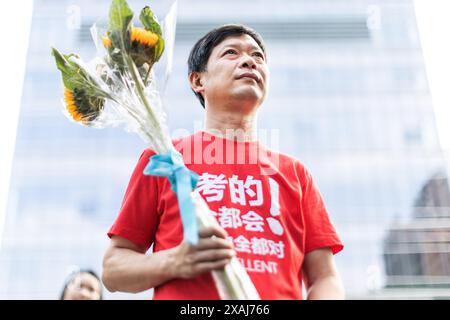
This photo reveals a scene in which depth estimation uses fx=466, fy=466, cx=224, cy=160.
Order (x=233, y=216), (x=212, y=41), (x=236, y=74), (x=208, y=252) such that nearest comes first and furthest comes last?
1. (x=208, y=252)
2. (x=233, y=216)
3. (x=236, y=74)
4. (x=212, y=41)

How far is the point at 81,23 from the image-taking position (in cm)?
1742

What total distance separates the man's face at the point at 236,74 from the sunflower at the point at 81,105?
26 centimetres

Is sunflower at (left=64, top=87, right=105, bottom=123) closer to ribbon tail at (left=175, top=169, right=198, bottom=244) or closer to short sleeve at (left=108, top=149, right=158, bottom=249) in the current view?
short sleeve at (left=108, top=149, right=158, bottom=249)

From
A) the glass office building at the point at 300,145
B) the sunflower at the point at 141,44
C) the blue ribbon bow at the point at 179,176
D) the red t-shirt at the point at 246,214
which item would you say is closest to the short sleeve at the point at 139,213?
the red t-shirt at the point at 246,214

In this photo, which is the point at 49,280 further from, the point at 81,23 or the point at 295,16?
the point at 295,16

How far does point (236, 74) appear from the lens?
1040mm

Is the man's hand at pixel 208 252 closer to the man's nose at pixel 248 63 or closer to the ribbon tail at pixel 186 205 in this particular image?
the ribbon tail at pixel 186 205

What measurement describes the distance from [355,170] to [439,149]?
3.37 metres

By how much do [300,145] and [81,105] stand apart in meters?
16.0

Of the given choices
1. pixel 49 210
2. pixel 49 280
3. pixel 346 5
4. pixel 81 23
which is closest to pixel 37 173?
pixel 49 210

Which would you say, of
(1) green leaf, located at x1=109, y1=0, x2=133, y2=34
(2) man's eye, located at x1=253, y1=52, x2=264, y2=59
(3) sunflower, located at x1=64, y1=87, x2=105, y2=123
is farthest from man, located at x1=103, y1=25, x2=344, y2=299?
(1) green leaf, located at x1=109, y1=0, x2=133, y2=34

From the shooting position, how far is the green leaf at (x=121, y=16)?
35.7 inches

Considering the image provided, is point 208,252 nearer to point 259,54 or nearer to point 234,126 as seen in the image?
point 234,126

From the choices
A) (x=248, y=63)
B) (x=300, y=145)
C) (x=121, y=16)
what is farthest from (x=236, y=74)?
(x=300, y=145)
